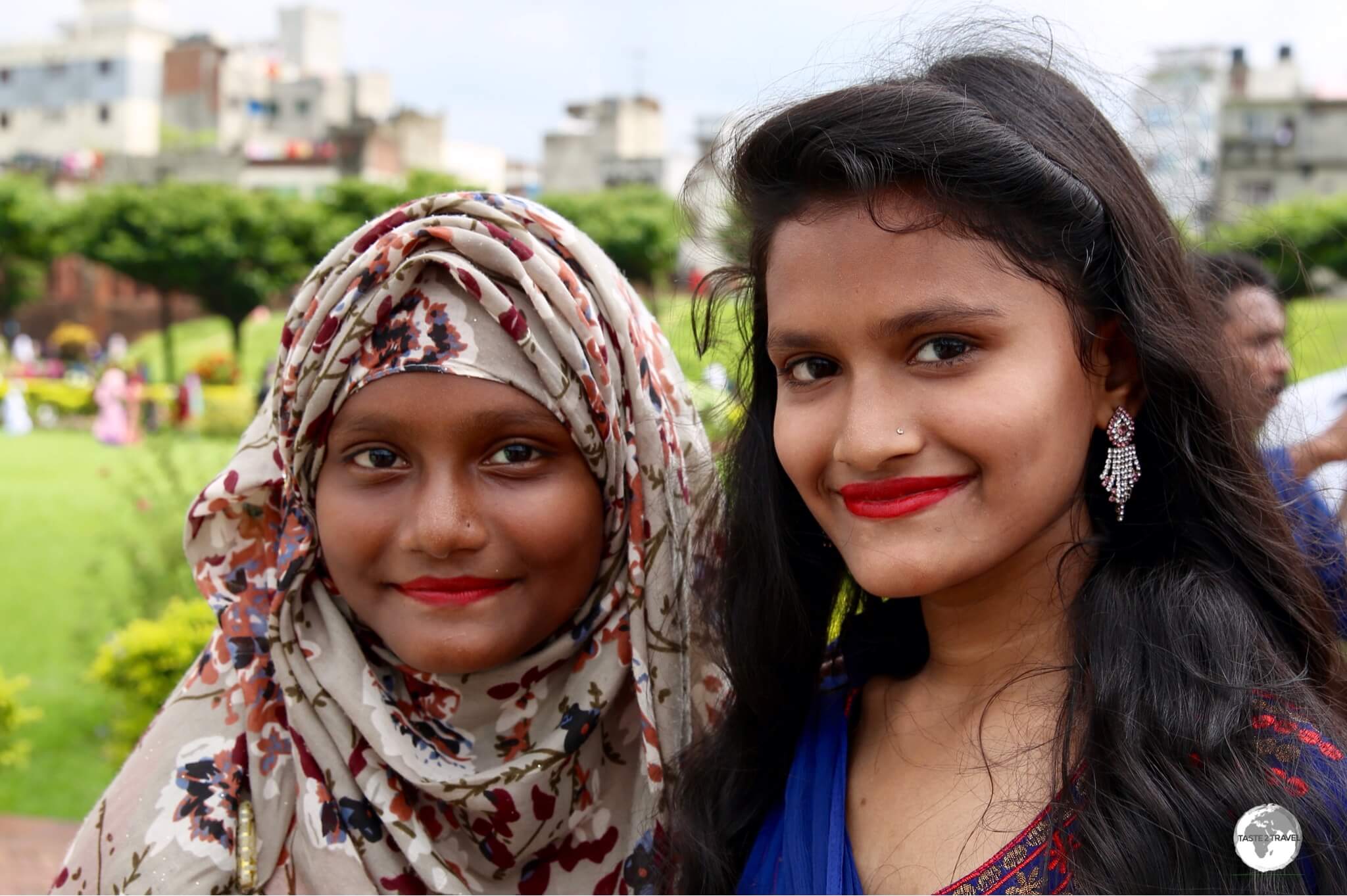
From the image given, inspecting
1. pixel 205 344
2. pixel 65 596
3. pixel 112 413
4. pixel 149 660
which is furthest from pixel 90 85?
pixel 149 660

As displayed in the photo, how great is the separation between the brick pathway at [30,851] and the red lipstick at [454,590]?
Answer: 11.6 ft

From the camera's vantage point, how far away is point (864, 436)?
1.46 metres

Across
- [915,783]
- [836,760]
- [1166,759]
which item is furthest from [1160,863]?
[836,760]

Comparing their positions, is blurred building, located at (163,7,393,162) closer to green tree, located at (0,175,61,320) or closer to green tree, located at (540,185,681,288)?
green tree, located at (0,175,61,320)

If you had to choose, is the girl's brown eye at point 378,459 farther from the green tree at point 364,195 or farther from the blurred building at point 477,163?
the blurred building at point 477,163

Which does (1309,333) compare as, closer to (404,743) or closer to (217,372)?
(404,743)

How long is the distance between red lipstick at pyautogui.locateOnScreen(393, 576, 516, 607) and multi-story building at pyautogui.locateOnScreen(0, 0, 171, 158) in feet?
160

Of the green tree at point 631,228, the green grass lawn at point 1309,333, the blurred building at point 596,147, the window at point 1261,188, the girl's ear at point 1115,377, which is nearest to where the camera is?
the girl's ear at point 1115,377

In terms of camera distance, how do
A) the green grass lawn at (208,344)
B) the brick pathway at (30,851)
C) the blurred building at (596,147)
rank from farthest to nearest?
the blurred building at (596,147), the green grass lawn at (208,344), the brick pathway at (30,851)

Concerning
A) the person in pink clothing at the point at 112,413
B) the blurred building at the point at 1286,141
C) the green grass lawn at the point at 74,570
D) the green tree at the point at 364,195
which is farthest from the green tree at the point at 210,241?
the blurred building at the point at 1286,141

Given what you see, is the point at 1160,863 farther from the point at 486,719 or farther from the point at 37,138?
the point at 37,138

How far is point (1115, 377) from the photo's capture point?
1.59 meters

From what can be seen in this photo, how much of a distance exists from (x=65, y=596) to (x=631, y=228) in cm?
2301

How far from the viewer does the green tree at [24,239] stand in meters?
30.9
